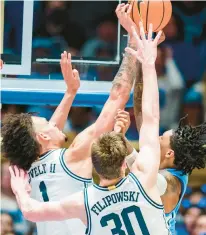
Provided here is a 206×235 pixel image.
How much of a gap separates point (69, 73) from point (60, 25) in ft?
11.4

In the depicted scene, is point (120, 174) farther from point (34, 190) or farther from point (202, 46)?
point (202, 46)

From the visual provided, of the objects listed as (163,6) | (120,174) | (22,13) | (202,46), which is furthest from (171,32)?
(120,174)

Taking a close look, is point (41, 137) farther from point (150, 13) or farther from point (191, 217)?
point (191, 217)

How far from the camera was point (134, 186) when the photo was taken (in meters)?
3.76

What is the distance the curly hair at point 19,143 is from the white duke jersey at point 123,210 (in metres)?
0.82

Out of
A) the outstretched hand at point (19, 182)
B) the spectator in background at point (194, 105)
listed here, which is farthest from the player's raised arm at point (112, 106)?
the spectator in background at point (194, 105)

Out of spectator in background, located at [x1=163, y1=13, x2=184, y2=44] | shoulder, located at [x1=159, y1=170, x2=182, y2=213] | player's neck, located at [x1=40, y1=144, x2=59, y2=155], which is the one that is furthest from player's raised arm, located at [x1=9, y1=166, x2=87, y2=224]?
spectator in background, located at [x1=163, y1=13, x2=184, y2=44]

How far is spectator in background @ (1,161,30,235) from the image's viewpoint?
7.11 meters

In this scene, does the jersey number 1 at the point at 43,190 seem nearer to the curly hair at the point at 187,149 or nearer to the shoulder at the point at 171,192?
the shoulder at the point at 171,192

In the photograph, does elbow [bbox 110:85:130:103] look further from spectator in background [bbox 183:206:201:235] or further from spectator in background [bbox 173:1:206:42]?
spectator in background [bbox 173:1:206:42]

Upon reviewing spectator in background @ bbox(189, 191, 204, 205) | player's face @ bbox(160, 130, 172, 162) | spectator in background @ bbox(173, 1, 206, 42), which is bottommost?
spectator in background @ bbox(189, 191, 204, 205)

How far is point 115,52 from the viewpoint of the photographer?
7621mm

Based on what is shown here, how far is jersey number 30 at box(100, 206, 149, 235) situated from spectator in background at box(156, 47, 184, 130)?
4.28 m

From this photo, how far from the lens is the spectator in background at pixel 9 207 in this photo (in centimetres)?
711
